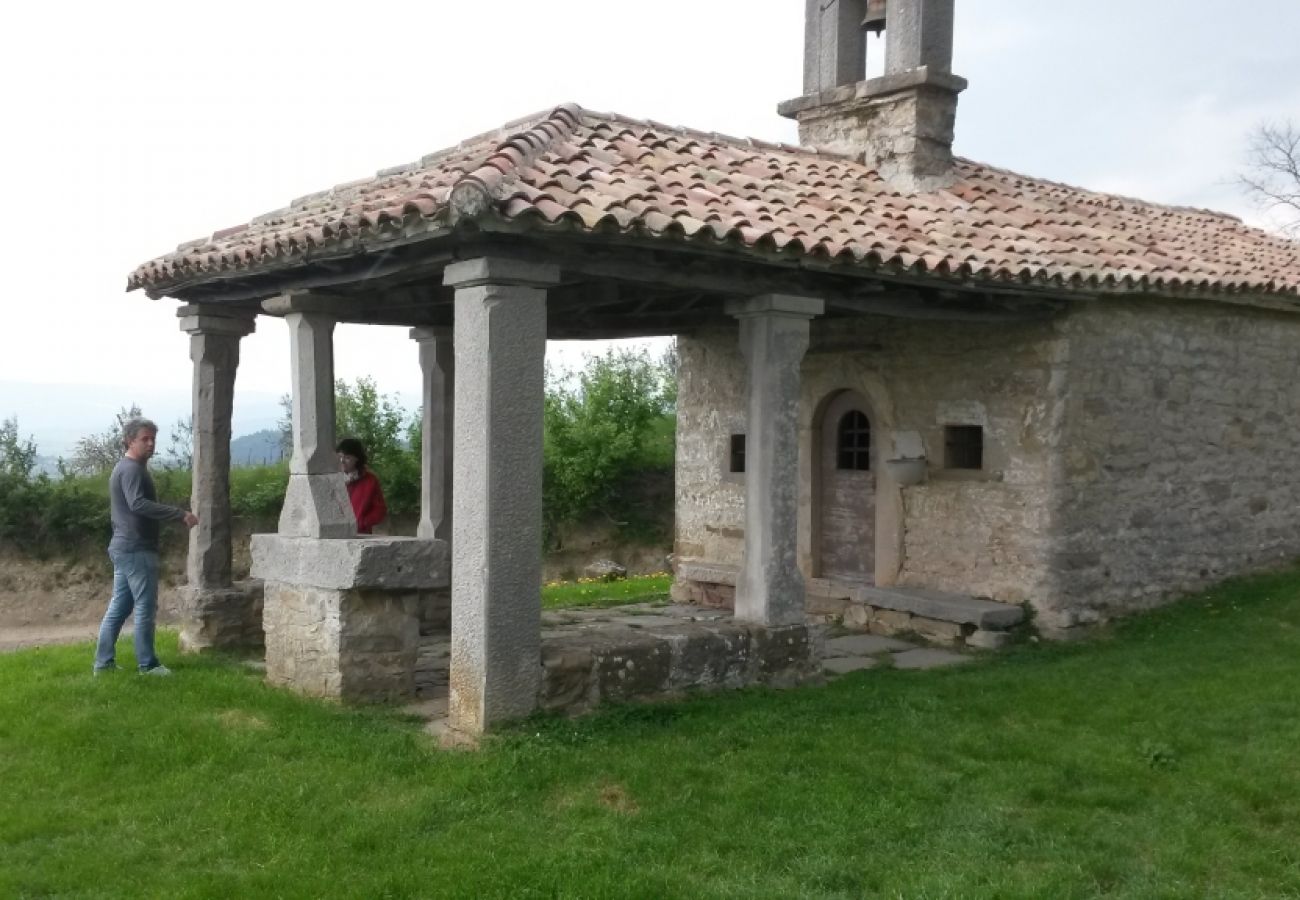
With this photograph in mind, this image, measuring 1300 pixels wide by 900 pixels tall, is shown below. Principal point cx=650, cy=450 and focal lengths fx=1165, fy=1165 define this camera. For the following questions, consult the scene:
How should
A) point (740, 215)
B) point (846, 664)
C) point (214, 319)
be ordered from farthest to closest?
1. point (214, 319)
2. point (846, 664)
3. point (740, 215)

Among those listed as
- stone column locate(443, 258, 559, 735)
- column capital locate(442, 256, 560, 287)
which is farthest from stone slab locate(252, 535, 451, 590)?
column capital locate(442, 256, 560, 287)

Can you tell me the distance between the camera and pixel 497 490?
227 inches

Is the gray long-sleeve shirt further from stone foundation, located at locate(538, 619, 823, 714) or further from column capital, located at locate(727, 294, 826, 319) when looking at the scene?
column capital, located at locate(727, 294, 826, 319)

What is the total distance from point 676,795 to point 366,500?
4195mm

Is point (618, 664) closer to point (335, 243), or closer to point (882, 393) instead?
point (335, 243)

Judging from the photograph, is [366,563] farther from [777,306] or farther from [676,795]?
[777,306]

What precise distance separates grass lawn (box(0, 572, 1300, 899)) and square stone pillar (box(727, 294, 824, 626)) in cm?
71

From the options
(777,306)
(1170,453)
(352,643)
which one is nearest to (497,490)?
(352,643)

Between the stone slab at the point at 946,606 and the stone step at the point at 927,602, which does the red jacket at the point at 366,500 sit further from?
the stone slab at the point at 946,606

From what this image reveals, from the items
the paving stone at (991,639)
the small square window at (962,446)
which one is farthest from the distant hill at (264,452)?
the paving stone at (991,639)

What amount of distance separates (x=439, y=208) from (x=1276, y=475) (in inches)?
333

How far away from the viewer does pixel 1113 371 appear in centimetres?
902

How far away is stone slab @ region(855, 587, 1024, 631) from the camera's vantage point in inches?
341

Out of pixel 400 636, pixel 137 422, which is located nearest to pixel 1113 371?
pixel 400 636
